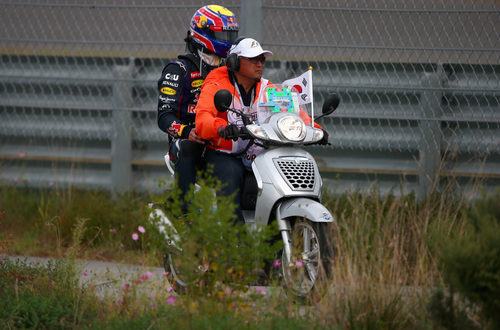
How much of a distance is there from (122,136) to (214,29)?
260cm

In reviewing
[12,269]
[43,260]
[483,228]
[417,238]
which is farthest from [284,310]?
[43,260]

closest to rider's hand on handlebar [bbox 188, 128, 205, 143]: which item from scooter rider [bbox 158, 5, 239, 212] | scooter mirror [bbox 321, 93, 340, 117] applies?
scooter rider [bbox 158, 5, 239, 212]

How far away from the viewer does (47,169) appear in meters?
8.45

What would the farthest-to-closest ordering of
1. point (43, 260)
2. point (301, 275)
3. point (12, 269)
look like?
point (43, 260) → point (12, 269) → point (301, 275)

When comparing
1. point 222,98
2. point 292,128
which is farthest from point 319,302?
point 222,98

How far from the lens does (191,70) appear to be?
5.88m

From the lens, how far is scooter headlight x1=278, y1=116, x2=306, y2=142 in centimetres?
499

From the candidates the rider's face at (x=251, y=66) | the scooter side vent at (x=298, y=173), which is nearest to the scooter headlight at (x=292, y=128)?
the scooter side vent at (x=298, y=173)

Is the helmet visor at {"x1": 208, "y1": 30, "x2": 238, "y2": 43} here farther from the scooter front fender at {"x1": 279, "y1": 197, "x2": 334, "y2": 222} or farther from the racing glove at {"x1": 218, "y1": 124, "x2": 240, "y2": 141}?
the scooter front fender at {"x1": 279, "y1": 197, "x2": 334, "y2": 222}

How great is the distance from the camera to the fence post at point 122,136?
26.5ft

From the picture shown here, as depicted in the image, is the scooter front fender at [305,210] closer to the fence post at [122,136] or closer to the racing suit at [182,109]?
the racing suit at [182,109]

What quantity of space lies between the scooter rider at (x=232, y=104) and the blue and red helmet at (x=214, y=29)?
0.35 m

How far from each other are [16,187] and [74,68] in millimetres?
1360

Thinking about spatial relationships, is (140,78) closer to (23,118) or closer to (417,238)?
(23,118)
